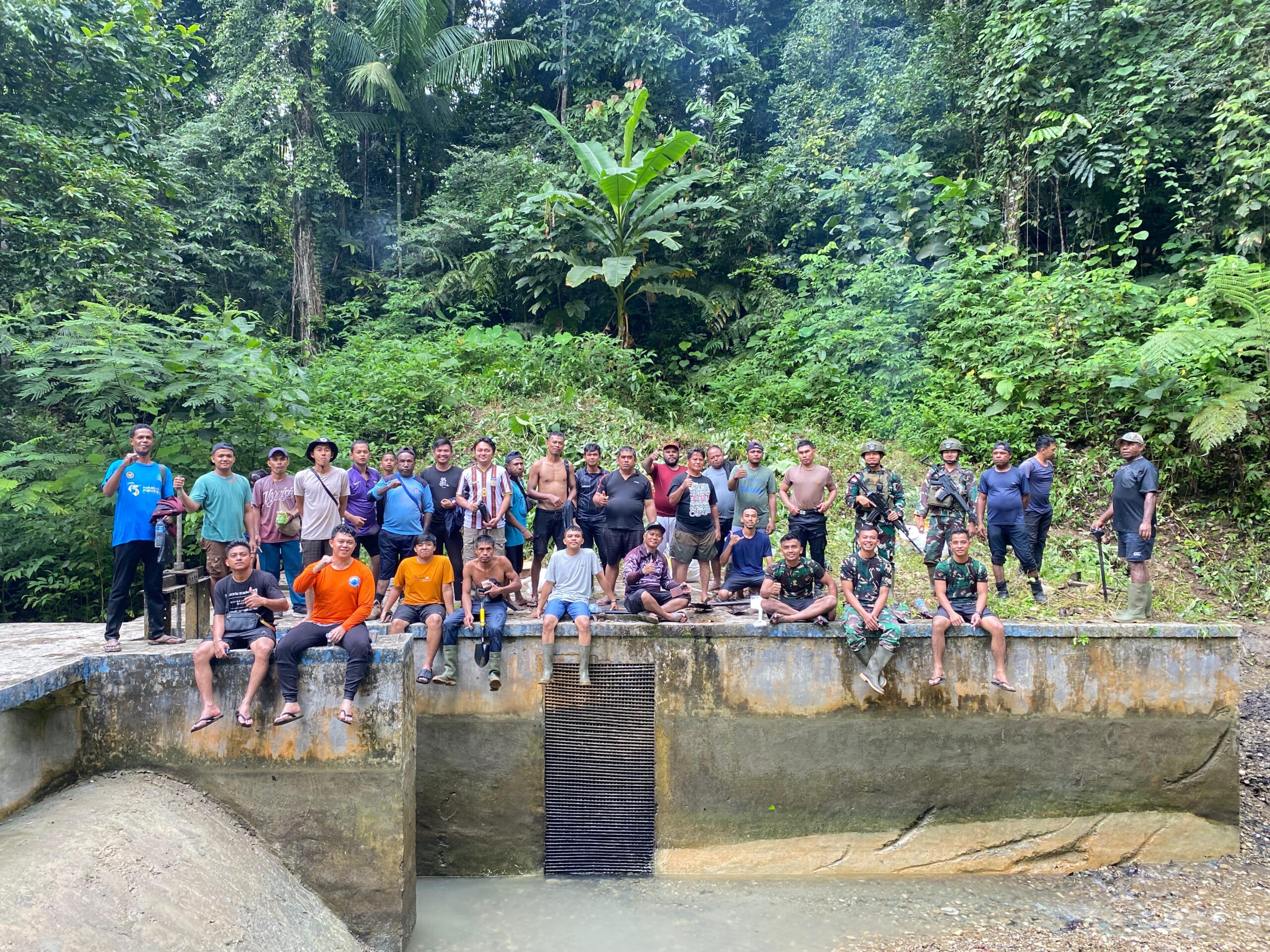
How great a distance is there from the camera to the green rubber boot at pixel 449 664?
24.9 feet

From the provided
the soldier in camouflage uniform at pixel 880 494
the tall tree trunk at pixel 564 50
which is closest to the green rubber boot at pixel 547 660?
the soldier in camouflage uniform at pixel 880 494

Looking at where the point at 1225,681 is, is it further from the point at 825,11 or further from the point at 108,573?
the point at 825,11

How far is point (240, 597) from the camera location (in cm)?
638

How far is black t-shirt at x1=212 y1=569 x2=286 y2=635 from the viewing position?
637cm

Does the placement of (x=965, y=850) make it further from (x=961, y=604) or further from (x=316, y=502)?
(x=316, y=502)

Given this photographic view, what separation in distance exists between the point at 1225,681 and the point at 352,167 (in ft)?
63.2

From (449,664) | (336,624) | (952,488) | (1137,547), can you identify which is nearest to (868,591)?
(952,488)

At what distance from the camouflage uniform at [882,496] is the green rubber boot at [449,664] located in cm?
389

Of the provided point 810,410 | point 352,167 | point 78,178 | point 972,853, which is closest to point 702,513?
point 972,853

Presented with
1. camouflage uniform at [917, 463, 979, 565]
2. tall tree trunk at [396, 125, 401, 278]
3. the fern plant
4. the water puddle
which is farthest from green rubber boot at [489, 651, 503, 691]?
tall tree trunk at [396, 125, 401, 278]

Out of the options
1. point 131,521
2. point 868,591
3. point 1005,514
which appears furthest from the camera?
point 1005,514

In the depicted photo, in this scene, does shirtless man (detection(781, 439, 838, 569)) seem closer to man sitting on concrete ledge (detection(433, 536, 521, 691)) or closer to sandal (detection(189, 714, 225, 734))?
man sitting on concrete ledge (detection(433, 536, 521, 691))

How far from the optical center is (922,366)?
13328 mm

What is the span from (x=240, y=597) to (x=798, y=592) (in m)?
4.73
